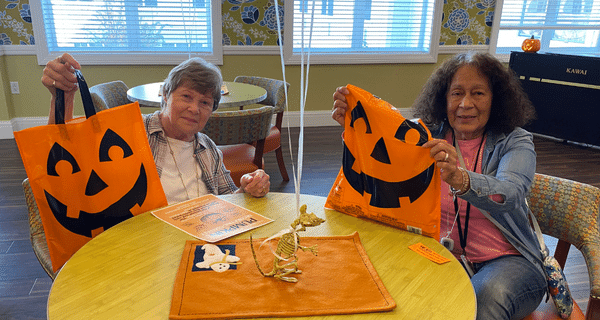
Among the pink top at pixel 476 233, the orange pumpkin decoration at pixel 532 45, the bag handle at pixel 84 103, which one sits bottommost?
the pink top at pixel 476 233

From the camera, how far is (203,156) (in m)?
1.61

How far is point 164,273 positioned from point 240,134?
1.49 metres

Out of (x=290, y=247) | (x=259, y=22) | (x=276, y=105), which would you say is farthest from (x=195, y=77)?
(x=259, y=22)

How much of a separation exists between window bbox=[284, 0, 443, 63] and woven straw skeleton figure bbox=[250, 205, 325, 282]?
4.17 meters

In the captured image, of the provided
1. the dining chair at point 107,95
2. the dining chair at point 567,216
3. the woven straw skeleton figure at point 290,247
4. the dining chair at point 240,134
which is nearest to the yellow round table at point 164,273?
the woven straw skeleton figure at point 290,247

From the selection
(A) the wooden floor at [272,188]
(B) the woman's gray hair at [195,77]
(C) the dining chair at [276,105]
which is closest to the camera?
(B) the woman's gray hair at [195,77]

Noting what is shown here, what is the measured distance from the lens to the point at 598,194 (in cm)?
137

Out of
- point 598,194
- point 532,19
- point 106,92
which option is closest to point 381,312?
point 598,194

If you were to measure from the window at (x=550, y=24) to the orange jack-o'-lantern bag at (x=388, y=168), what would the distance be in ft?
16.0

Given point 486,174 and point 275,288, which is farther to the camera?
point 486,174

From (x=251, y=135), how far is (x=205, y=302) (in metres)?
1.67

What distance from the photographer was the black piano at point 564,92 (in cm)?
441

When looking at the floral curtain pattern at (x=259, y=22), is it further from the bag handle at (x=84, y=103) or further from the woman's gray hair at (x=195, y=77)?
the bag handle at (x=84, y=103)

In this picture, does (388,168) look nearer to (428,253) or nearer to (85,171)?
(428,253)
